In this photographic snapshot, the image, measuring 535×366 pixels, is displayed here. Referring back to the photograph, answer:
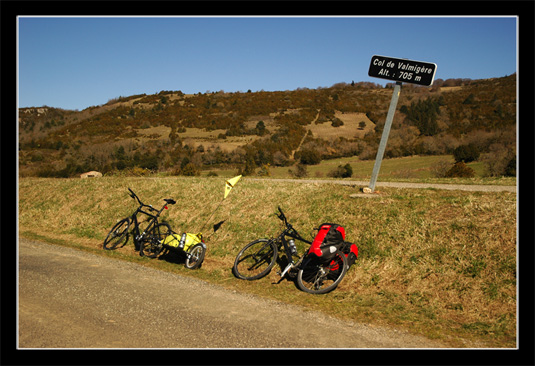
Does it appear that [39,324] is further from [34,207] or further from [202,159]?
[202,159]

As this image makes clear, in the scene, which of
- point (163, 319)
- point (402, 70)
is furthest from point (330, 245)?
point (402, 70)

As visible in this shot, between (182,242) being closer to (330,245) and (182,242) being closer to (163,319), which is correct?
(163,319)

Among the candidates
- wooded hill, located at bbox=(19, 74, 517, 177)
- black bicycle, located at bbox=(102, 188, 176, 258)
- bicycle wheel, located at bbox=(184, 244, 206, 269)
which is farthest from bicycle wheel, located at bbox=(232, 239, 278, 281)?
wooded hill, located at bbox=(19, 74, 517, 177)

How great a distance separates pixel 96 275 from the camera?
28.8 ft

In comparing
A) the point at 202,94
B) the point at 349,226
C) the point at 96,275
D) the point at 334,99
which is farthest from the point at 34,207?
the point at 202,94

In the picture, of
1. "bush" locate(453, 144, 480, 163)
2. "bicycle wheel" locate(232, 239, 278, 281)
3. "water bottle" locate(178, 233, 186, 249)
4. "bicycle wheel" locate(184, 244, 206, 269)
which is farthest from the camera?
"bush" locate(453, 144, 480, 163)

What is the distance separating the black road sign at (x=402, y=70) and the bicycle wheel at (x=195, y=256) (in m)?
6.52

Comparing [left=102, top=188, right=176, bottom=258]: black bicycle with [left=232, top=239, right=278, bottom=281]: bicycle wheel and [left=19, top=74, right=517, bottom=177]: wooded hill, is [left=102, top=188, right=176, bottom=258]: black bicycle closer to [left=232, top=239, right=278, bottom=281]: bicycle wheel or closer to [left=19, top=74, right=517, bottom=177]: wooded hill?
[left=232, top=239, right=278, bottom=281]: bicycle wheel

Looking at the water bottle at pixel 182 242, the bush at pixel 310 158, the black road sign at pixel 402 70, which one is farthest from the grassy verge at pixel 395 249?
the bush at pixel 310 158

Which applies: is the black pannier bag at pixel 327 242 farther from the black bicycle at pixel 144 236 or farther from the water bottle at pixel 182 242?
the black bicycle at pixel 144 236

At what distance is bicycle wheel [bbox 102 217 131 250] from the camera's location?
40.1 feet

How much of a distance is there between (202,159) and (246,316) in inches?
1731

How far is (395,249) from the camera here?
8.50 meters

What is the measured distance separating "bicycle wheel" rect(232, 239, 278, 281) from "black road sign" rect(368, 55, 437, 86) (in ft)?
18.0
